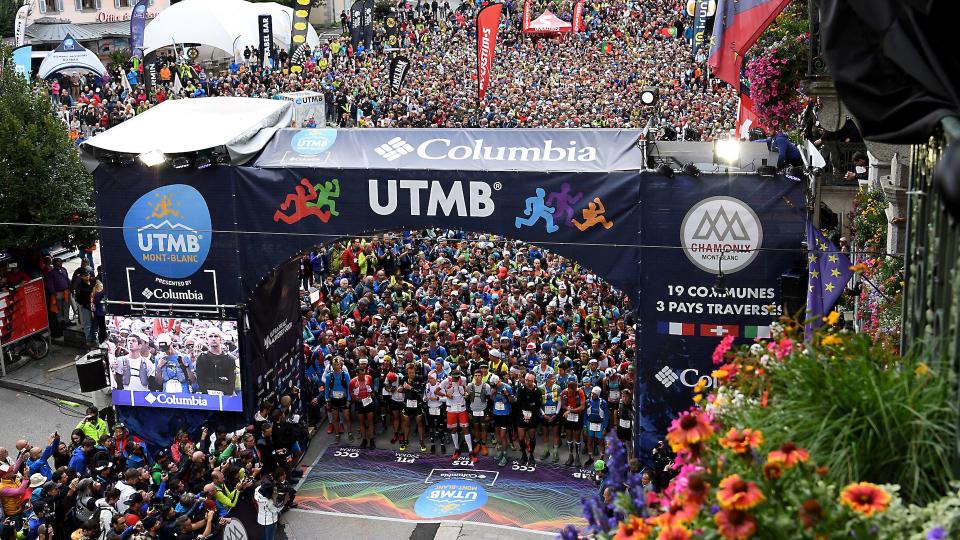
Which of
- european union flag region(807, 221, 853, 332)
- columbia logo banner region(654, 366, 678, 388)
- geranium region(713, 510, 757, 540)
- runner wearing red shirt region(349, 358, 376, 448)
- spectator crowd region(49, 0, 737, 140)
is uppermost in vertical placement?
spectator crowd region(49, 0, 737, 140)

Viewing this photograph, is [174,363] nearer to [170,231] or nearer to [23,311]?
[170,231]

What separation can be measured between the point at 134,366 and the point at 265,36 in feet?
101

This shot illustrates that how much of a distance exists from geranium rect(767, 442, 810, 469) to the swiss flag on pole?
32.0 feet

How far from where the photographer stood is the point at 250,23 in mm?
53031

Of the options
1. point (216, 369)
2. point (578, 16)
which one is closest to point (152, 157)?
point (216, 369)

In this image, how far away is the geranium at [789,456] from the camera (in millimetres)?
3918

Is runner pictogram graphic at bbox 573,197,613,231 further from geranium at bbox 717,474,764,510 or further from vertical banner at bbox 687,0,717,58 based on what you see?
vertical banner at bbox 687,0,717,58

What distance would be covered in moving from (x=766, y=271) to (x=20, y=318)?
47.4 ft

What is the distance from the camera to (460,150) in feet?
47.2

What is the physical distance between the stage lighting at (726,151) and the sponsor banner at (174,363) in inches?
295

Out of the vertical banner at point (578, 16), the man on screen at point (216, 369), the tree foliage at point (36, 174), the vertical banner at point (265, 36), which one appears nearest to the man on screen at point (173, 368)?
the man on screen at point (216, 369)

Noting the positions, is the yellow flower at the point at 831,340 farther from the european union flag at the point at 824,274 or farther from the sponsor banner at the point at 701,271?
the sponsor banner at the point at 701,271

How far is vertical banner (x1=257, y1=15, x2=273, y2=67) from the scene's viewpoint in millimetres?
43469

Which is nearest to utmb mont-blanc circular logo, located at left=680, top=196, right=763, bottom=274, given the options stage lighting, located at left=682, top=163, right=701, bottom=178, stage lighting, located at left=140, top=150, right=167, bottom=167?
stage lighting, located at left=682, top=163, right=701, bottom=178
